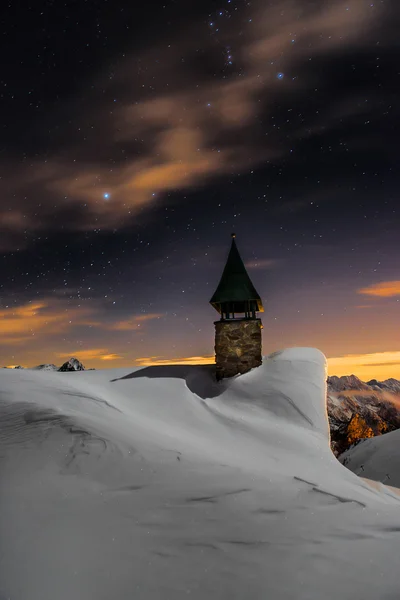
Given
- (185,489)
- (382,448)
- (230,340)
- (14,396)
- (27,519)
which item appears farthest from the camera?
(382,448)

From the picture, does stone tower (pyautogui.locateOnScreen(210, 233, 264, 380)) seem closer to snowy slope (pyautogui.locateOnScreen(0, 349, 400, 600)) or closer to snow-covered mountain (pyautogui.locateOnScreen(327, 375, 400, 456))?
snowy slope (pyautogui.locateOnScreen(0, 349, 400, 600))

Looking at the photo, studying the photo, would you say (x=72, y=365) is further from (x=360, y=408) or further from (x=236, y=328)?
(x=360, y=408)

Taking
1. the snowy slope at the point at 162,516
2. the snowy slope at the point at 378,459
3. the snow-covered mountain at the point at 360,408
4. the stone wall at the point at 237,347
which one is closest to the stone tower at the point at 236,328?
the stone wall at the point at 237,347

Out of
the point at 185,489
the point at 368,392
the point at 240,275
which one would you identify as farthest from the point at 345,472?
the point at 368,392

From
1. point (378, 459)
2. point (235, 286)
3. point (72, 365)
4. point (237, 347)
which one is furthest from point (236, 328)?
point (378, 459)

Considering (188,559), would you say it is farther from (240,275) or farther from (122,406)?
(240,275)

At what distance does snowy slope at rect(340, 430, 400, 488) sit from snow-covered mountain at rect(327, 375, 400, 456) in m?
7.63

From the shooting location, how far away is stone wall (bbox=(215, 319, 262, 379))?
13344 millimetres

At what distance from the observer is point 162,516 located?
372 cm

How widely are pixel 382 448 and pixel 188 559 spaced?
2099 centimetres

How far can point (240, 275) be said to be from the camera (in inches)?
584

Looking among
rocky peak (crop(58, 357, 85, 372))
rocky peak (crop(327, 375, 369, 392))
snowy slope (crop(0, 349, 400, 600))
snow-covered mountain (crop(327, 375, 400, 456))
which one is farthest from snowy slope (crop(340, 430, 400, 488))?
rocky peak (crop(327, 375, 369, 392))

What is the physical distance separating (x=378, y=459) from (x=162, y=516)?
19546 millimetres

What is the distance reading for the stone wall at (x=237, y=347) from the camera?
13344 mm
